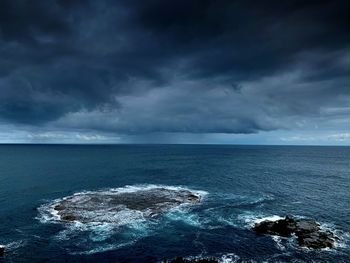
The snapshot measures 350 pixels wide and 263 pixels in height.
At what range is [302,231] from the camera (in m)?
60.1

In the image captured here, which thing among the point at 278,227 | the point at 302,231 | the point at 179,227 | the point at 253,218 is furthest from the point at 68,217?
the point at 302,231

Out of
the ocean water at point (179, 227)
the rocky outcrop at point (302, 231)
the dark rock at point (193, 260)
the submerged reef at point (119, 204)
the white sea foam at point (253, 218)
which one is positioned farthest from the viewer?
the submerged reef at point (119, 204)

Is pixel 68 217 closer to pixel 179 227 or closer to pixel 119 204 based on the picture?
pixel 119 204

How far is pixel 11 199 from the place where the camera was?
87.1m

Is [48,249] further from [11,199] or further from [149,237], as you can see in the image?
[11,199]

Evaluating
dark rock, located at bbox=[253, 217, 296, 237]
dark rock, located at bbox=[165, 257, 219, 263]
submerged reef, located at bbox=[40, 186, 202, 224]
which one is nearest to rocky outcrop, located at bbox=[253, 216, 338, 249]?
dark rock, located at bbox=[253, 217, 296, 237]

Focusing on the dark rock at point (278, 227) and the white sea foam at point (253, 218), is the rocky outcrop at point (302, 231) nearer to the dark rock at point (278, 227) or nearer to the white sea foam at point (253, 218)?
the dark rock at point (278, 227)

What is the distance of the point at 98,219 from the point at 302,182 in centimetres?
9079

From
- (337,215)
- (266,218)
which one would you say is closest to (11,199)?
(266,218)

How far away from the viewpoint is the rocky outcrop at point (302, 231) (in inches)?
2181

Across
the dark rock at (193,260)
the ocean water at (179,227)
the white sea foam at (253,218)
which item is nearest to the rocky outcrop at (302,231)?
the ocean water at (179,227)

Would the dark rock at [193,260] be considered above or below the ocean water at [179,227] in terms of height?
below

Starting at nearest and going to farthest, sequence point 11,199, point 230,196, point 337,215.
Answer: point 337,215, point 11,199, point 230,196

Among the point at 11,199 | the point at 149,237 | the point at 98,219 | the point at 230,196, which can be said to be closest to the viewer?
the point at 149,237
